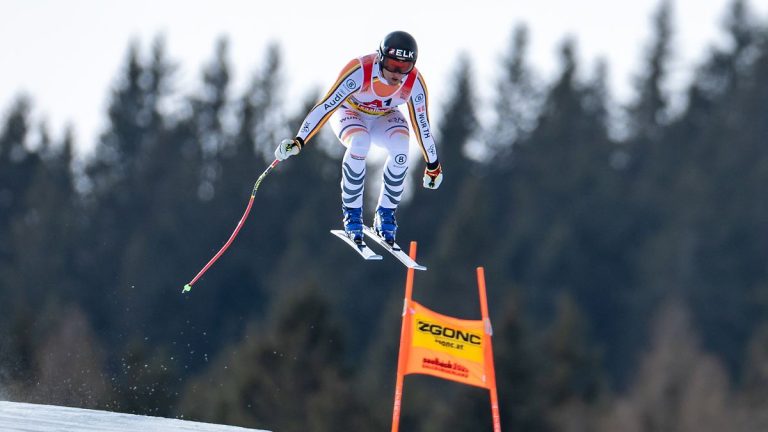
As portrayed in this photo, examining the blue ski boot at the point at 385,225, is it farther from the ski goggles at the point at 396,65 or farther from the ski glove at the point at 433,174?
the ski goggles at the point at 396,65

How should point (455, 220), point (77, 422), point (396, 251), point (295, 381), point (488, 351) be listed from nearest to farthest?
point (77, 422) → point (488, 351) → point (396, 251) → point (295, 381) → point (455, 220)

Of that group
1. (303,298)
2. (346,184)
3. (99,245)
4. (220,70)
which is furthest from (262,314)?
(346,184)

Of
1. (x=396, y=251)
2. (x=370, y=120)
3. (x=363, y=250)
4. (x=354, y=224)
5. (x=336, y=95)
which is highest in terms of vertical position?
(x=370, y=120)

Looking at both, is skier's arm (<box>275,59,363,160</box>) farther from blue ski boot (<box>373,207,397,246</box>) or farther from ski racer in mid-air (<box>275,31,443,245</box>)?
blue ski boot (<box>373,207,397,246</box>)

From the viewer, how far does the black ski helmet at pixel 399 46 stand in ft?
41.3

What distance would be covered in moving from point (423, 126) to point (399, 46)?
1.01 meters

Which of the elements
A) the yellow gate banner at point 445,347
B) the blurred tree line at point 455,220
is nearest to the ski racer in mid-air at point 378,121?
the yellow gate banner at point 445,347

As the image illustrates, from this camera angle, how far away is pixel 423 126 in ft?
43.7

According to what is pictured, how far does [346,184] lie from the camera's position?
13.5 m

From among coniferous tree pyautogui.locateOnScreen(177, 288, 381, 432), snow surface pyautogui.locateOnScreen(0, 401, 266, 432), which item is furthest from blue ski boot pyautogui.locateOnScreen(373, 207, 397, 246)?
coniferous tree pyautogui.locateOnScreen(177, 288, 381, 432)

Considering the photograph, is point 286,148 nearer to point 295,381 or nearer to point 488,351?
point 488,351

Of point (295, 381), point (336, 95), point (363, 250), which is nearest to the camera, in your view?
point (336, 95)

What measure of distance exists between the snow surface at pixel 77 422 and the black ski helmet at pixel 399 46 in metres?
3.58

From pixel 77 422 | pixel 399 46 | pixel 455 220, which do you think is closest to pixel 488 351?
pixel 399 46
